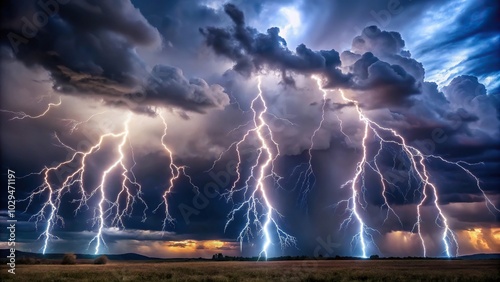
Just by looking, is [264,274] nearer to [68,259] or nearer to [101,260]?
[101,260]

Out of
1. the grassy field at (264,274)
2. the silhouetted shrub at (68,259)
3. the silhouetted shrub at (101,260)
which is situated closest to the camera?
the grassy field at (264,274)

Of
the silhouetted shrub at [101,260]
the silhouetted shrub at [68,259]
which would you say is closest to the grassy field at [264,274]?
the silhouetted shrub at [68,259]

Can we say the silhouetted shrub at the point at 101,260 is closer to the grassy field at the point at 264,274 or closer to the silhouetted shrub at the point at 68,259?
the silhouetted shrub at the point at 68,259

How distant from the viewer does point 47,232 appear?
29.2 metres

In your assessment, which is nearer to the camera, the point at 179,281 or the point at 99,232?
the point at 179,281

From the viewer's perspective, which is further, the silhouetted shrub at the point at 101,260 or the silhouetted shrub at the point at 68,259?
the silhouetted shrub at the point at 101,260

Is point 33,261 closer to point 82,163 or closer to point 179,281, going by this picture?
point 82,163

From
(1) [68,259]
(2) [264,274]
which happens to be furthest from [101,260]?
(2) [264,274]

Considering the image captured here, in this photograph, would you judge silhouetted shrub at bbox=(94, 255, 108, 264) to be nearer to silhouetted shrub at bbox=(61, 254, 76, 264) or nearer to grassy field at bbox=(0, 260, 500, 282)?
silhouetted shrub at bbox=(61, 254, 76, 264)

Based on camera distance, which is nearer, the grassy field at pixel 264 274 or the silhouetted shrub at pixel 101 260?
the grassy field at pixel 264 274

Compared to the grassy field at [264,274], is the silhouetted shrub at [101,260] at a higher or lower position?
lower

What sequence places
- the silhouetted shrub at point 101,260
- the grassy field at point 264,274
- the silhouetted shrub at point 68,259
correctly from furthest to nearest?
the silhouetted shrub at point 101,260, the silhouetted shrub at point 68,259, the grassy field at point 264,274

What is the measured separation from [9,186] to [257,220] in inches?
772

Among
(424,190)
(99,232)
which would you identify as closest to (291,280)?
(99,232)
